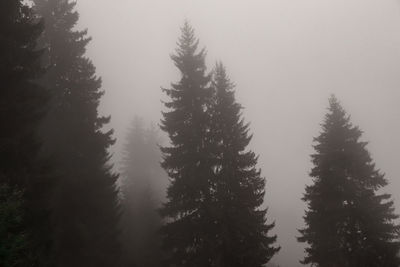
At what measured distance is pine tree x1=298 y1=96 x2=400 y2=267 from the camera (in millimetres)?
22844

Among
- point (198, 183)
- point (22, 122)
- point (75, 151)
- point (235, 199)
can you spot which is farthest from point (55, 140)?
point (235, 199)

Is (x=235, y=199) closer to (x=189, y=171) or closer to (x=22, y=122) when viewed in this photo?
(x=189, y=171)

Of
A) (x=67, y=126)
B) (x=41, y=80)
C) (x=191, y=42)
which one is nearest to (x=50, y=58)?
(x=41, y=80)

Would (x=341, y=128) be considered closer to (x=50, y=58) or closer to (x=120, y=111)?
(x=50, y=58)

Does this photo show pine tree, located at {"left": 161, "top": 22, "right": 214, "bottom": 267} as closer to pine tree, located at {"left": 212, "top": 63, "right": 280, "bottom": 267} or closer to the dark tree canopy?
the dark tree canopy

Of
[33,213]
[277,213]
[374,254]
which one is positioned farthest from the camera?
[277,213]

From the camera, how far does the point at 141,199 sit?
41656mm

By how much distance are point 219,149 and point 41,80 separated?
1140 cm

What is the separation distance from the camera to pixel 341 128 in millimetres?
25250

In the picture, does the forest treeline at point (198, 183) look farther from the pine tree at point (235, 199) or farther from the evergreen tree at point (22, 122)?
the evergreen tree at point (22, 122)

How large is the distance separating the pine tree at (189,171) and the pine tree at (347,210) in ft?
22.4

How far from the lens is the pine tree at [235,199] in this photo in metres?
21.8

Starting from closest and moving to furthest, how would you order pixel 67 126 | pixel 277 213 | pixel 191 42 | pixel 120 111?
pixel 67 126 → pixel 191 42 → pixel 277 213 → pixel 120 111

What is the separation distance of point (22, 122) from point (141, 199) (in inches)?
1045
